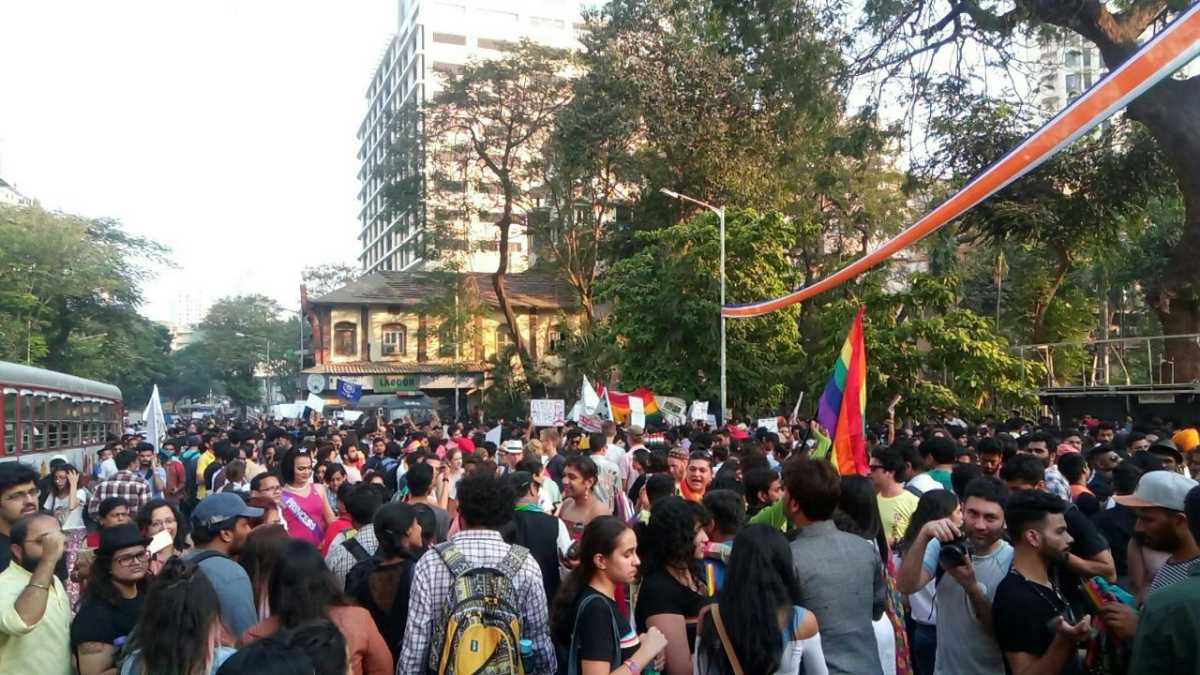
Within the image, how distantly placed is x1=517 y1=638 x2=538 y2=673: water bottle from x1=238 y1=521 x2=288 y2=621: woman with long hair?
3.39 feet

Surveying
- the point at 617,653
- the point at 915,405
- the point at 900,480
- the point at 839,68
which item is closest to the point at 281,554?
the point at 617,653

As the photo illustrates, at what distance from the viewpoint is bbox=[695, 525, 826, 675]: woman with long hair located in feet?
10.9

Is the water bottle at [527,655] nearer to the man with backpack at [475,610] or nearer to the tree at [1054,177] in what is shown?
the man with backpack at [475,610]

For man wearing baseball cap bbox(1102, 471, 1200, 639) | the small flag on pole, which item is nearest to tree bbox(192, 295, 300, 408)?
the small flag on pole

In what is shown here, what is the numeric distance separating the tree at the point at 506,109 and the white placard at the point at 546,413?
61.2 feet

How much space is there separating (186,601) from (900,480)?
487 cm

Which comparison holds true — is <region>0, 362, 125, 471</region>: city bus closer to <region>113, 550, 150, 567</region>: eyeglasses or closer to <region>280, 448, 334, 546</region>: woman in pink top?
<region>280, 448, 334, 546</region>: woman in pink top

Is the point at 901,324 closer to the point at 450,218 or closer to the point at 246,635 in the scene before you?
the point at 450,218

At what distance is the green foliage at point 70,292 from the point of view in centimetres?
3672

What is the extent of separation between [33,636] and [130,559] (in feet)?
1.40

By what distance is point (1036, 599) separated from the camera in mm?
3549

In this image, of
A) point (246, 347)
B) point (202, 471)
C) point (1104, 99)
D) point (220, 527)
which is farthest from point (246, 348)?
point (1104, 99)

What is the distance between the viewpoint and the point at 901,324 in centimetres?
2433

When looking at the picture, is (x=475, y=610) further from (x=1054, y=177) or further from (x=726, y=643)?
(x=1054, y=177)
